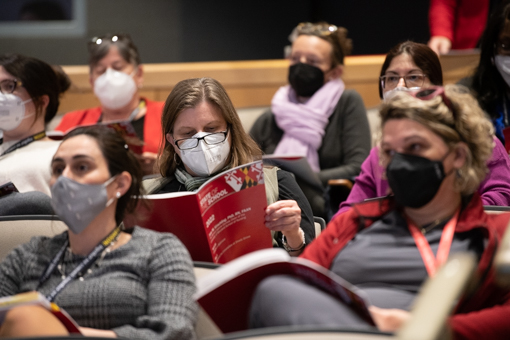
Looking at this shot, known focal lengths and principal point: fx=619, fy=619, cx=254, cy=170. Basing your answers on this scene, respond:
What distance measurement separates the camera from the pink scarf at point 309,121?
332 centimetres

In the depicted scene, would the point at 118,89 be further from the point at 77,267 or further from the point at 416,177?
the point at 416,177

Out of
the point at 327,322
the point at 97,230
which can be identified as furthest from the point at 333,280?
the point at 97,230

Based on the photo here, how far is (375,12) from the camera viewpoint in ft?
17.9

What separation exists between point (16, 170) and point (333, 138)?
163cm

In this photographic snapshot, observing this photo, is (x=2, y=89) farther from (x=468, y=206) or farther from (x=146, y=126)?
(x=468, y=206)

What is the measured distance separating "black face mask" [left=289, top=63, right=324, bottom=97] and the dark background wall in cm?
230

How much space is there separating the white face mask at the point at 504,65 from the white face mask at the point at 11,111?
208 cm

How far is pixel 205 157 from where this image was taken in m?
2.06

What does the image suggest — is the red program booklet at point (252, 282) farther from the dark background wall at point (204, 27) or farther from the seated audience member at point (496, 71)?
the dark background wall at point (204, 27)

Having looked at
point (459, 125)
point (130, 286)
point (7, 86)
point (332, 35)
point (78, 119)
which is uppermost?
point (459, 125)

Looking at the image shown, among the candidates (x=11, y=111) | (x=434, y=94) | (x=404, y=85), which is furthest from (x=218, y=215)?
(x=11, y=111)

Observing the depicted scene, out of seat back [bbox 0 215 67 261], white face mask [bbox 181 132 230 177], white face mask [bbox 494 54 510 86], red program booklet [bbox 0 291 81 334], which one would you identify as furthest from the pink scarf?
red program booklet [bbox 0 291 81 334]

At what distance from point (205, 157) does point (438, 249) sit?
859mm

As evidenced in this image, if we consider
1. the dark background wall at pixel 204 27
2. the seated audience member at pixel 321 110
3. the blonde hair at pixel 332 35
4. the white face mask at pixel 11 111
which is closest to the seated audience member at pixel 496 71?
the seated audience member at pixel 321 110
